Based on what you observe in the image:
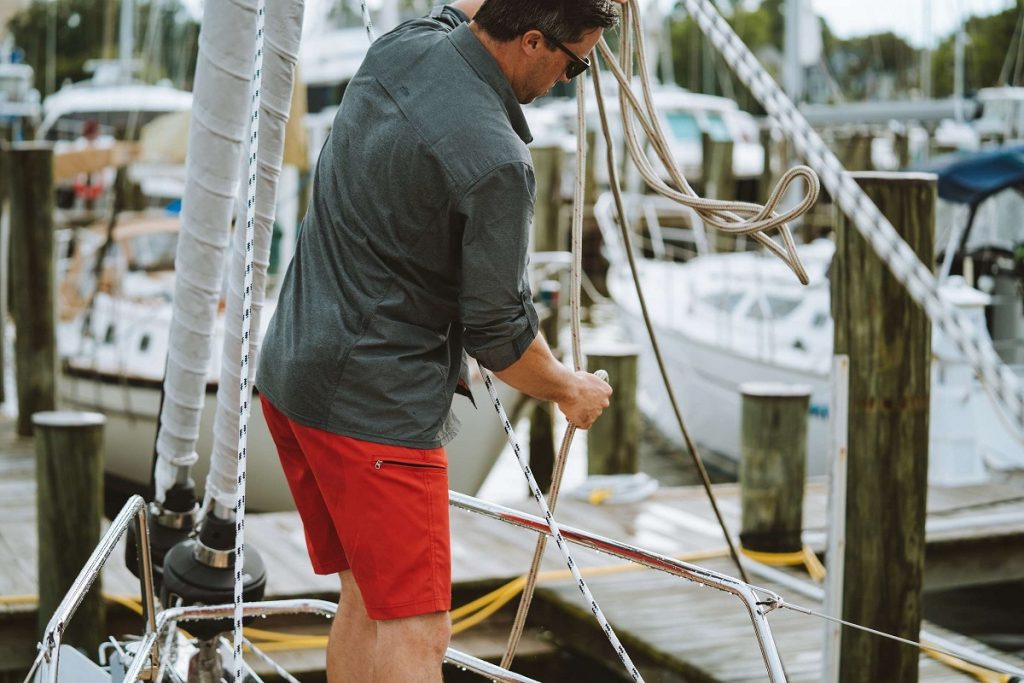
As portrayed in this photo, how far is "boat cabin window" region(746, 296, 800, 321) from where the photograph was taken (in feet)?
32.3

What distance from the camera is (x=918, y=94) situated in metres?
20.0

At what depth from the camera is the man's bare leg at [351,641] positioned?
100 inches

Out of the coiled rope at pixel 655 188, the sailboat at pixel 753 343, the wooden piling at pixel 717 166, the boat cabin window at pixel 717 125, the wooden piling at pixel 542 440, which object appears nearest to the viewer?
the coiled rope at pixel 655 188

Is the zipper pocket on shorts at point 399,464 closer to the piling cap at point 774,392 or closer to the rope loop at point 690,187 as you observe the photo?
the rope loop at point 690,187

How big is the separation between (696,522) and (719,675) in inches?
74.3

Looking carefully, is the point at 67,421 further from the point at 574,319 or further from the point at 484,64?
the point at 484,64

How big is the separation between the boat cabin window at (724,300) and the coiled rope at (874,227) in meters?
7.36

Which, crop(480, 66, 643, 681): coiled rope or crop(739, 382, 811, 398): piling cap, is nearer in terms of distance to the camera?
crop(480, 66, 643, 681): coiled rope

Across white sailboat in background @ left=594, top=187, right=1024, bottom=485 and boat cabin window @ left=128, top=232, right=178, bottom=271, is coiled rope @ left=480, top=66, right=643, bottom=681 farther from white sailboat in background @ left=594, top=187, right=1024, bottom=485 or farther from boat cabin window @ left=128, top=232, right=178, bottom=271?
boat cabin window @ left=128, top=232, right=178, bottom=271

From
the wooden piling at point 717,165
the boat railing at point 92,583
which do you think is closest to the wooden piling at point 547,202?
the boat railing at point 92,583

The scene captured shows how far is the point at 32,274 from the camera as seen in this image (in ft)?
25.0

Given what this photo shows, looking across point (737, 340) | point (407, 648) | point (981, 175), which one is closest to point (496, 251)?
point (407, 648)

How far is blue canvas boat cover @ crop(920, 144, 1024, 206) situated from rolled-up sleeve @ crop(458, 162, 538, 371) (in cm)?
683

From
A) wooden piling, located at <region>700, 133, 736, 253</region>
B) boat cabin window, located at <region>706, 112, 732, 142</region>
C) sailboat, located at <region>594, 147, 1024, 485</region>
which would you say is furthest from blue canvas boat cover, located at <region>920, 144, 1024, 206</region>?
boat cabin window, located at <region>706, 112, 732, 142</region>
